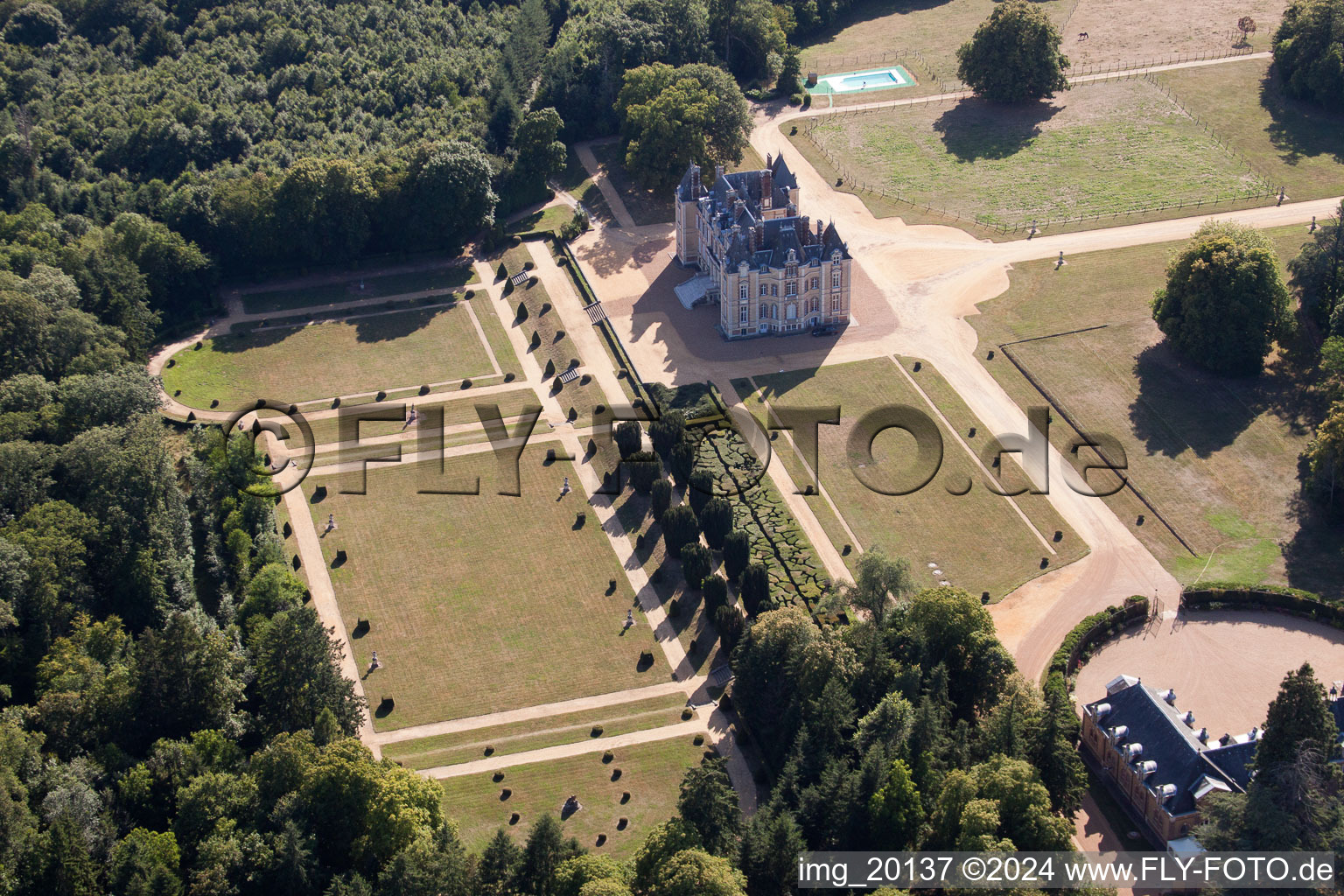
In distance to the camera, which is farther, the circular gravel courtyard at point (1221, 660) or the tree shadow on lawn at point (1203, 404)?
the tree shadow on lawn at point (1203, 404)

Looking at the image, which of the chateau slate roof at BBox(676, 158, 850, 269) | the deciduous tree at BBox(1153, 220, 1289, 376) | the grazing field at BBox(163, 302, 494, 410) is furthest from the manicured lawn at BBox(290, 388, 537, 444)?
the deciduous tree at BBox(1153, 220, 1289, 376)

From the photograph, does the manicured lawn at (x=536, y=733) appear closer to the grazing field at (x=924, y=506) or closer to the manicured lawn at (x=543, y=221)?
the grazing field at (x=924, y=506)

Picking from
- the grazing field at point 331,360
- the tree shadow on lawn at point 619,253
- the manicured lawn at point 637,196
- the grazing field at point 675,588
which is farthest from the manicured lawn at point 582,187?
the grazing field at point 675,588

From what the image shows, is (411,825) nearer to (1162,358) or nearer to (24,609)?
(24,609)

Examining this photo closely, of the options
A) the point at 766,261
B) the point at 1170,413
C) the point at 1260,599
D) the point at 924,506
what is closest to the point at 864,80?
the point at 766,261

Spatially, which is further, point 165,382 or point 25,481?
point 165,382

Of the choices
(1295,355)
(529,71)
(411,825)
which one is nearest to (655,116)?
(529,71)
